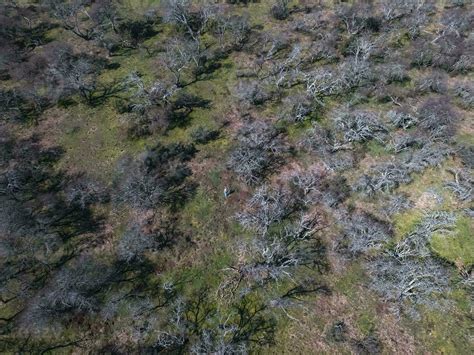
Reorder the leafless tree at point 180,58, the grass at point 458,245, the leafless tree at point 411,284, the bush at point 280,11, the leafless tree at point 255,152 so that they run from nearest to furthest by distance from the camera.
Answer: the leafless tree at point 411,284
the grass at point 458,245
the leafless tree at point 255,152
the leafless tree at point 180,58
the bush at point 280,11

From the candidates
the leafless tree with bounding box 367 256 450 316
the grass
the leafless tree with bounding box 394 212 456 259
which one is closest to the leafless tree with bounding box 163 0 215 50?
the leafless tree with bounding box 394 212 456 259

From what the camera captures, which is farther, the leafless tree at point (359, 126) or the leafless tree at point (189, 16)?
the leafless tree at point (189, 16)

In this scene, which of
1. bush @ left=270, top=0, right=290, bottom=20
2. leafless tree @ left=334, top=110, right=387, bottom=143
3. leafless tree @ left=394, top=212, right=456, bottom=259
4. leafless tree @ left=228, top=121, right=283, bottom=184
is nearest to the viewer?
leafless tree @ left=394, top=212, right=456, bottom=259

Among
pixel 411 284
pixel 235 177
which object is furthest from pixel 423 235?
pixel 235 177

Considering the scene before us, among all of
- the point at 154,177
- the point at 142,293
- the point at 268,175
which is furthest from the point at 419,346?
the point at 154,177

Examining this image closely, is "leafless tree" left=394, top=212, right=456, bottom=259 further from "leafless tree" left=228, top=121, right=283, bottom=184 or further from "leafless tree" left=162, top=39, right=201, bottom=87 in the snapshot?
"leafless tree" left=162, top=39, right=201, bottom=87

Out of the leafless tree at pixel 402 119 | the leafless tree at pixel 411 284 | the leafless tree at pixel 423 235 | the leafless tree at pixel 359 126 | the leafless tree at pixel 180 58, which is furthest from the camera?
the leafless tree at pixel 180 58

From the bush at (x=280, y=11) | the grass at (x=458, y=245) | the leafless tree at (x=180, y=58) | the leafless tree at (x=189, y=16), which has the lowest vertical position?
the grass at (x=458, y=245)

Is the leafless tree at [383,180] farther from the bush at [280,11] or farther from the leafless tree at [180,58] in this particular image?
the bush at [280,11]

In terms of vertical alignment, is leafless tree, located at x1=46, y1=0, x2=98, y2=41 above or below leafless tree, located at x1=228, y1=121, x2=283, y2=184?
above

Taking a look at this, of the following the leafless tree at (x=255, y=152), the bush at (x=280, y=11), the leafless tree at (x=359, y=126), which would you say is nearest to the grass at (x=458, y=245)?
the leafless tree at (x=359, y=126)

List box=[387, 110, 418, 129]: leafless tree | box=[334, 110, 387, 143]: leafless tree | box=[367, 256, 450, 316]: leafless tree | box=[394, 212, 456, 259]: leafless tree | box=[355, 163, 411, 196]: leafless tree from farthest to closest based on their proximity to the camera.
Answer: box=[387, 110, 418, 129]: leafless tree, box=[334, 110, 387, 143]: leafless tree, box=[355, 163, 411, 196]: leafless tree, box=[394, 212, 456, 259]: leafless tree, box=[367, 256, 450, 316]: leafless tree
